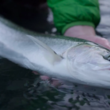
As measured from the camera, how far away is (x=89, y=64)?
1079 millimetres

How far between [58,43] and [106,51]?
216mm

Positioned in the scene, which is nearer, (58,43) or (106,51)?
(106,51)

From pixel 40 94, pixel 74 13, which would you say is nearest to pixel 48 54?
pixel 40 94

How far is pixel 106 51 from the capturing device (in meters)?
1.11

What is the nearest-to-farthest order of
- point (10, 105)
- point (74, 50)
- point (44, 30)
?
point (10, 105), point (74, 50), point (44, 30)

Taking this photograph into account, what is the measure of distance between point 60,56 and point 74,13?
2.11 feet

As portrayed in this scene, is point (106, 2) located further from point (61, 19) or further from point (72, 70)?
point (72, 70)

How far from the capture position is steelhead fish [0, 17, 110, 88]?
105 centimetres

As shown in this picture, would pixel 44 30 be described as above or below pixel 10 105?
above

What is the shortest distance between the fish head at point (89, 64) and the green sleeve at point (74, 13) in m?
0.57

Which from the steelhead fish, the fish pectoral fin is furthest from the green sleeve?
the fish pectoral fin

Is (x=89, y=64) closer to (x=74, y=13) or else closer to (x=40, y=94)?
(x=40, y=94)

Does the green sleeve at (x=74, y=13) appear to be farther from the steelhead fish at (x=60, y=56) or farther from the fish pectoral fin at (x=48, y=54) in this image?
the fish pectoral fin at (x=48, y=54)

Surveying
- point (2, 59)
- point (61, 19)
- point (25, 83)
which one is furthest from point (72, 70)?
point (61, 19)
